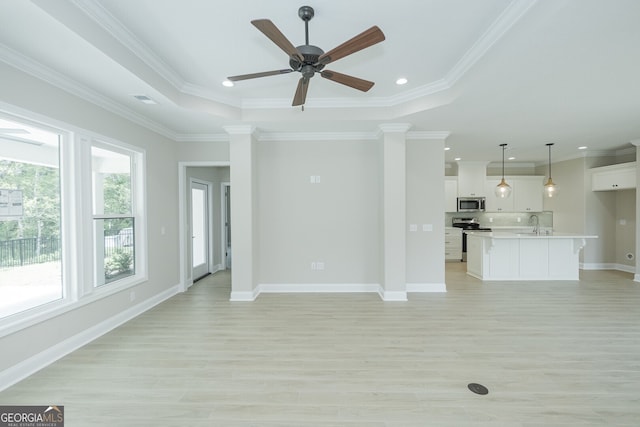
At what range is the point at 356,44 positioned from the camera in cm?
202

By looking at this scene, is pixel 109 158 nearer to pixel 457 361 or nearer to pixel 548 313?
pixel 457 361

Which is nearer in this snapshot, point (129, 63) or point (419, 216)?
point (129, 63)

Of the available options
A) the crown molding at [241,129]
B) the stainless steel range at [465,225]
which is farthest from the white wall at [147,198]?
the stainless steel range at [465,225]

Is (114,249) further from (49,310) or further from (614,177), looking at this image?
(614,177)

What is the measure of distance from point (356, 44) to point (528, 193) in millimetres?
7899

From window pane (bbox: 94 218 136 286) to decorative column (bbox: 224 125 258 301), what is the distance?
1388 mm

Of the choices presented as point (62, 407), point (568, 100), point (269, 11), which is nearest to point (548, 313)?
point (568, 100)

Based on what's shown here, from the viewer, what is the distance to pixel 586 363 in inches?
98.7

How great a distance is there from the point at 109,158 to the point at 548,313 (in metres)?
6.10

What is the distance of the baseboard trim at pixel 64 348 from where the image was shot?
2266mm

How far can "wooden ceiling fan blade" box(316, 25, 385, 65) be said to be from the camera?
1.91 meters

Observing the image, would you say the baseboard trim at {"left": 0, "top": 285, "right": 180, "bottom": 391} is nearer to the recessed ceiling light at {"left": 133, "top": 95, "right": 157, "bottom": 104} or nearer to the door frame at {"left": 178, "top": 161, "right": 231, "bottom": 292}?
the door frame at {"left": 178, "top": 161, "right": 231, "bottom": 292}

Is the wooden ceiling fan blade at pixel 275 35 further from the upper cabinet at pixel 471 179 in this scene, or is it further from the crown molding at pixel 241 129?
the upper cabinet at pixel 471 179

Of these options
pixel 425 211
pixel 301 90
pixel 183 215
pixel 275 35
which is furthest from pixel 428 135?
pixel 183 215
